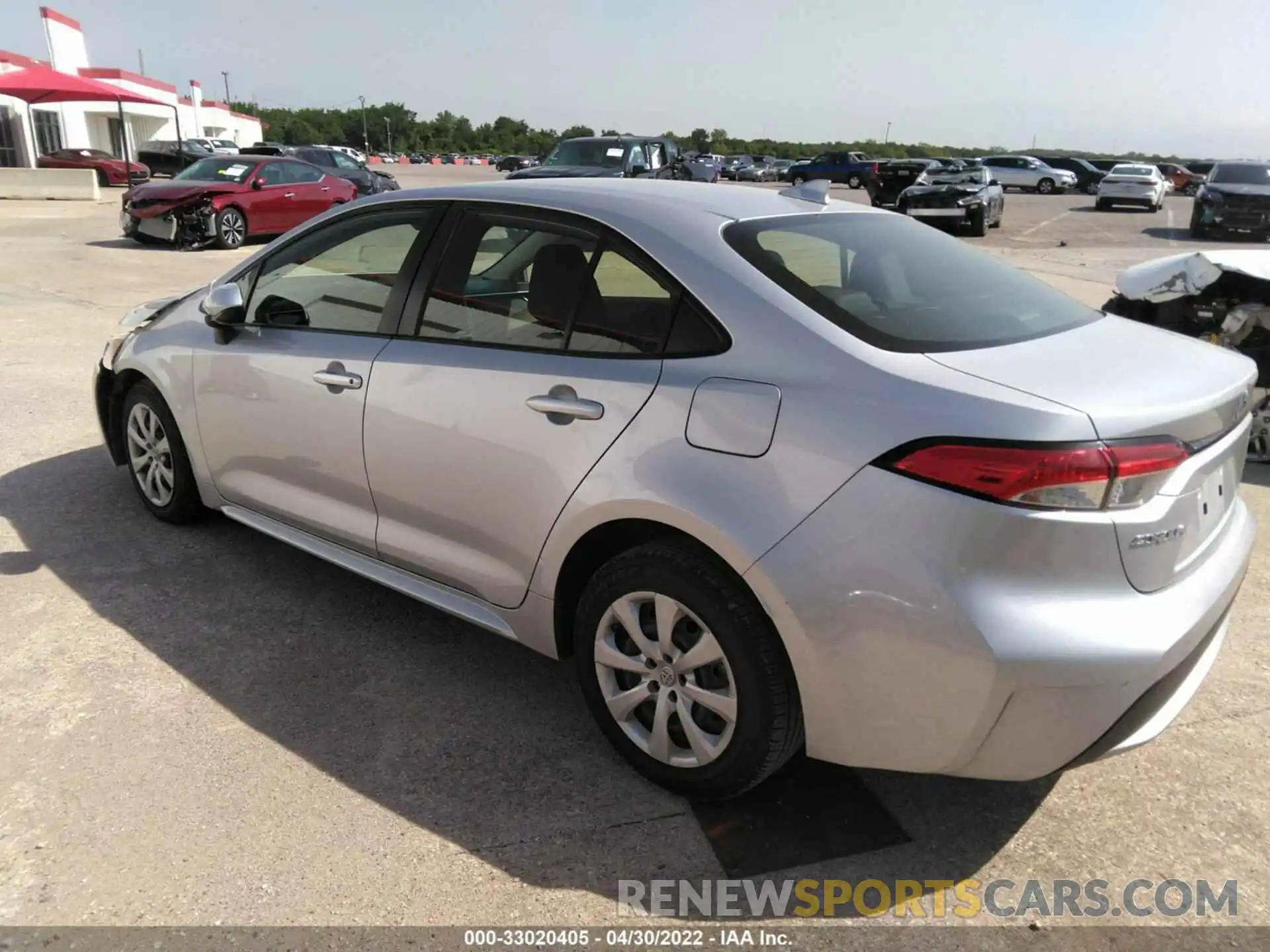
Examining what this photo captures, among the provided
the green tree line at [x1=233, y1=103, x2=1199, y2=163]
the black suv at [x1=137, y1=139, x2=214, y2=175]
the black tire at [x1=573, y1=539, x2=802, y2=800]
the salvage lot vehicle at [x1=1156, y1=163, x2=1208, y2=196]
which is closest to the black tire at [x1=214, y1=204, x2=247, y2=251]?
the black tire at [x1=573, y1=539, x2=802, y2=800]

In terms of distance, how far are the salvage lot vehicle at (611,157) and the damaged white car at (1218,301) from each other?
39.2 feet

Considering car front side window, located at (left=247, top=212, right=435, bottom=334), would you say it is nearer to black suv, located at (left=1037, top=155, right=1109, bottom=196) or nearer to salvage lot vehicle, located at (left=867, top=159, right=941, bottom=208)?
salvage lot vehicle, located at (left=867, top=159, right=941, bottom=208)

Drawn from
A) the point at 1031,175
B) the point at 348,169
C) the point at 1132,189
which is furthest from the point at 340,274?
the point at 1031,175

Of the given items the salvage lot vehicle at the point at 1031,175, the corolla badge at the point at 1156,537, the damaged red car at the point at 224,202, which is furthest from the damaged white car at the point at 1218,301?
the salvage lot vehicle at the point at 1031,175

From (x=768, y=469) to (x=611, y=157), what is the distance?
1600 centimetres

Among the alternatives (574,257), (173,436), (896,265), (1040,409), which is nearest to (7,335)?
(173,436)

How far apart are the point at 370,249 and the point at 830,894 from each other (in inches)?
111

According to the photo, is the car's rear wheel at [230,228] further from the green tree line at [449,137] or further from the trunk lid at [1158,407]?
the green tree line at [449,137]

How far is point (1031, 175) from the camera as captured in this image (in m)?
41.9

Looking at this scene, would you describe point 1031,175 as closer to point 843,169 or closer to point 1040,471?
point 843,169

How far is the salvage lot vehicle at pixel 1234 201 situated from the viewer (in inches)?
835

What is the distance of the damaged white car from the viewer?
5.54 metres

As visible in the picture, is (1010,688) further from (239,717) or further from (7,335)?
(7,335)

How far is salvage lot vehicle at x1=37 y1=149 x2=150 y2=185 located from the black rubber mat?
111 feet
